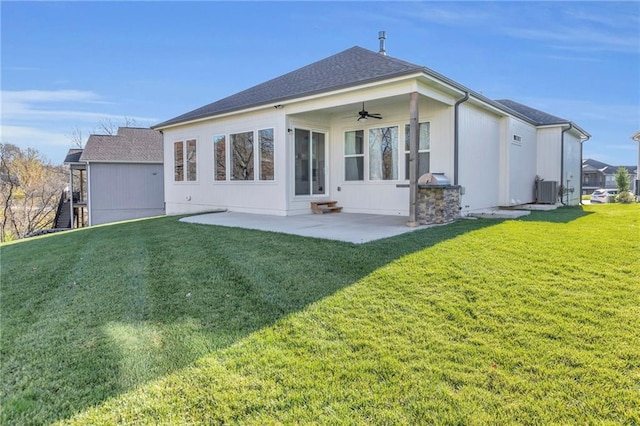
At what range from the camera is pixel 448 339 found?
9.57 ft

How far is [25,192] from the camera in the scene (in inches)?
941

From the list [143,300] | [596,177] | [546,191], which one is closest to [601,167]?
[596,177]

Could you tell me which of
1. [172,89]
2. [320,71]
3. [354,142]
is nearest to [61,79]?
[172,89]

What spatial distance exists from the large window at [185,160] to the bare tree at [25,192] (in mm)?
16047

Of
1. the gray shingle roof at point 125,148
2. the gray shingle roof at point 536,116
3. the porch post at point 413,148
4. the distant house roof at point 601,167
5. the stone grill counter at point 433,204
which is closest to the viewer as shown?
the porch post at point 413,148

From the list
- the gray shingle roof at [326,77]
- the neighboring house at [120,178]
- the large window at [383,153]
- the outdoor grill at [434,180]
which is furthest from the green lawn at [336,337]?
the neighboring house at [120,178]

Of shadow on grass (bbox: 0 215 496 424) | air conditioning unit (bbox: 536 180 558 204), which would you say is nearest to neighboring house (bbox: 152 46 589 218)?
air conditioning unit (bbox: 536 180 558 204)

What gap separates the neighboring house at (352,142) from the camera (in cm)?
856

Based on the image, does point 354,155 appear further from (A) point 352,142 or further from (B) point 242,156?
(B) point 242,156

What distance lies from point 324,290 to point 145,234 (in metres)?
5.37

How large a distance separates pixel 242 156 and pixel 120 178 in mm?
10741

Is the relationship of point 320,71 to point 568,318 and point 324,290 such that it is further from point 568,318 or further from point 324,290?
point 568,318

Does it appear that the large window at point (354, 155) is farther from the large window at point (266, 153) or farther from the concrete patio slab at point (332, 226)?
the large window at point (266, 153)

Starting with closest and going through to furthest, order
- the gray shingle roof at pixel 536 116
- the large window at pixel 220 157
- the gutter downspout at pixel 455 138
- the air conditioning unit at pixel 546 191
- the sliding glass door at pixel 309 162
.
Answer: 1. the gutter downspout at pixel 455 138
2. the sliding glass door at pixel 309 162
3. the large window at pixel 220 157
4. the air conditioning unit at pixel 546 191
5. the gray shingle roof at pixel 536 116
